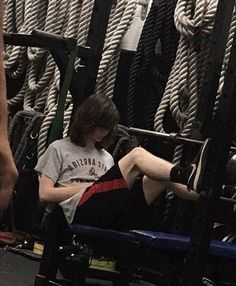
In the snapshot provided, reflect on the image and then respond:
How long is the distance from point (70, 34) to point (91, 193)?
111 cm

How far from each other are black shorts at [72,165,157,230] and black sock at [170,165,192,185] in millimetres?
265

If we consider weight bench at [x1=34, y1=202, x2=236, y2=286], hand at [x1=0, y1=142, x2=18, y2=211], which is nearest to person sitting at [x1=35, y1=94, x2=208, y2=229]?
weight bench at [x1=34, y1=202, x2=236, y2=286]

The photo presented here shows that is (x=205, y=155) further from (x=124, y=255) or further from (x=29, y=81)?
(x=29, y=81)

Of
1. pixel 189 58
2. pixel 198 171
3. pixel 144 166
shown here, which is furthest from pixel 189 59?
pixel 198 171

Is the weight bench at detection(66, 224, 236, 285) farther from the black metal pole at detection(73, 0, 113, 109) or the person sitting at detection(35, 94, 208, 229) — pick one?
the black metal pole at detection(73, 0, 113, 109)

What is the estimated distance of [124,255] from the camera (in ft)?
9.04

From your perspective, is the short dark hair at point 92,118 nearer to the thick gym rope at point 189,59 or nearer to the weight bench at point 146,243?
the thick gym rope at point 189,59

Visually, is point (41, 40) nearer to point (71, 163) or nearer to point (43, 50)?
point (71, 163)

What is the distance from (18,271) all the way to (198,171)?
1143 millimetres

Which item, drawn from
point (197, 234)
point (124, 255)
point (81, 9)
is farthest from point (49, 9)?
point (197, 234)

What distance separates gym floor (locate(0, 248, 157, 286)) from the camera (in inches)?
125

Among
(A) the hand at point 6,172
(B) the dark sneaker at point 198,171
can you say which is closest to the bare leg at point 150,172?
(B) the dark sneaker at point 198,171

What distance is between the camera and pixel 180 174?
2.89 meters

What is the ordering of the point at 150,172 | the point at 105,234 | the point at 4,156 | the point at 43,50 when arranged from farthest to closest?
the point at 43,50 < the point at 150,172 < the point at 105,234 < the point at 4,156
